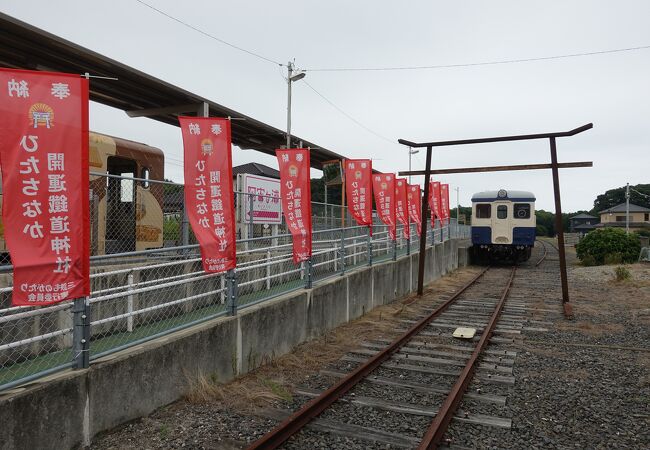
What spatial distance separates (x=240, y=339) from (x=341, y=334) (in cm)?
278

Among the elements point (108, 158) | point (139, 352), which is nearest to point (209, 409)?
point (139, 352)

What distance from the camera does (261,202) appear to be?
374 inches

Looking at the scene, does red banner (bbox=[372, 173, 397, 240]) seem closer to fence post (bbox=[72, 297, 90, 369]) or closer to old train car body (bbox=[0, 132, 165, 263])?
old train car body (bbox=[0, 132, 165, 263])

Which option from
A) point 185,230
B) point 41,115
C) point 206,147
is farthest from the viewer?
point 185,230

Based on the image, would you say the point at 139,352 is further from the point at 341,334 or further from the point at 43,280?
the point at 341,334

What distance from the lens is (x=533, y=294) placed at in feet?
44.5

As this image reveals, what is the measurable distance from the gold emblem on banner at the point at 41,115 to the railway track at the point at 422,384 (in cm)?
308

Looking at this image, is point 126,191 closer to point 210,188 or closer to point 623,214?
point 210,188

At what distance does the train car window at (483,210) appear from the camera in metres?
22.3

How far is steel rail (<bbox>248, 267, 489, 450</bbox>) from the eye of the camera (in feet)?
13.1

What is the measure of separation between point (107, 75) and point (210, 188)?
17.2 feet

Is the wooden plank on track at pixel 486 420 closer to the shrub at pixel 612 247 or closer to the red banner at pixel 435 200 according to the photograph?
the red banner at pixel 435 200

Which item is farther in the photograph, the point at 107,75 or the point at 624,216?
the point at 624,216

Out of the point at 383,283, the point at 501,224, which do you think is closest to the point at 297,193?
the point at 383,283
